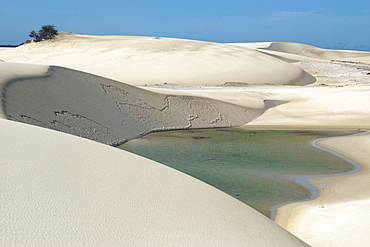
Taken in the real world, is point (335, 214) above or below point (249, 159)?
above

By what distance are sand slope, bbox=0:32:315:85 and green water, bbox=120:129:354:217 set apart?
11.8m

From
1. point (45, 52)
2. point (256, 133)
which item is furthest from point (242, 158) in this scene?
point (45, 52)

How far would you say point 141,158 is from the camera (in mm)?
5137

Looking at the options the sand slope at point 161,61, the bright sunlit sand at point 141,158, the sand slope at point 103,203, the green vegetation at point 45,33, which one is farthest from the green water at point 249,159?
the green vegetation at point 45,33

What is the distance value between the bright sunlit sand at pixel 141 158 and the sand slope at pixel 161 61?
Result: 165mm

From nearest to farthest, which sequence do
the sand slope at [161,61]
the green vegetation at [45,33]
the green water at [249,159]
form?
the green water at [249,159] → the sand slope at [161,61] → the green vegetation at [45,33]

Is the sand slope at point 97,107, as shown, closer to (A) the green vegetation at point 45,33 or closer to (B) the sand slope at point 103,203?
(B) the sand slope at point 103,203

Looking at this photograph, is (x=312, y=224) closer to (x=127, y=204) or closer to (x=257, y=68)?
(x=127, y=204)

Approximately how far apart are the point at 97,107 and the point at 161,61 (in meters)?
15.8

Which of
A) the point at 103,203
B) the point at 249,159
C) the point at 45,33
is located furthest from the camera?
the point at 45,33

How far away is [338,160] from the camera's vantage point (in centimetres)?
960

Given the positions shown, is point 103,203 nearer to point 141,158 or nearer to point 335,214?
point 141,158

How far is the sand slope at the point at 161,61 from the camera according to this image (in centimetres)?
2520

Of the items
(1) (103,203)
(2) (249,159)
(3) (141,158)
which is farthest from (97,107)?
(1) (103,203)
